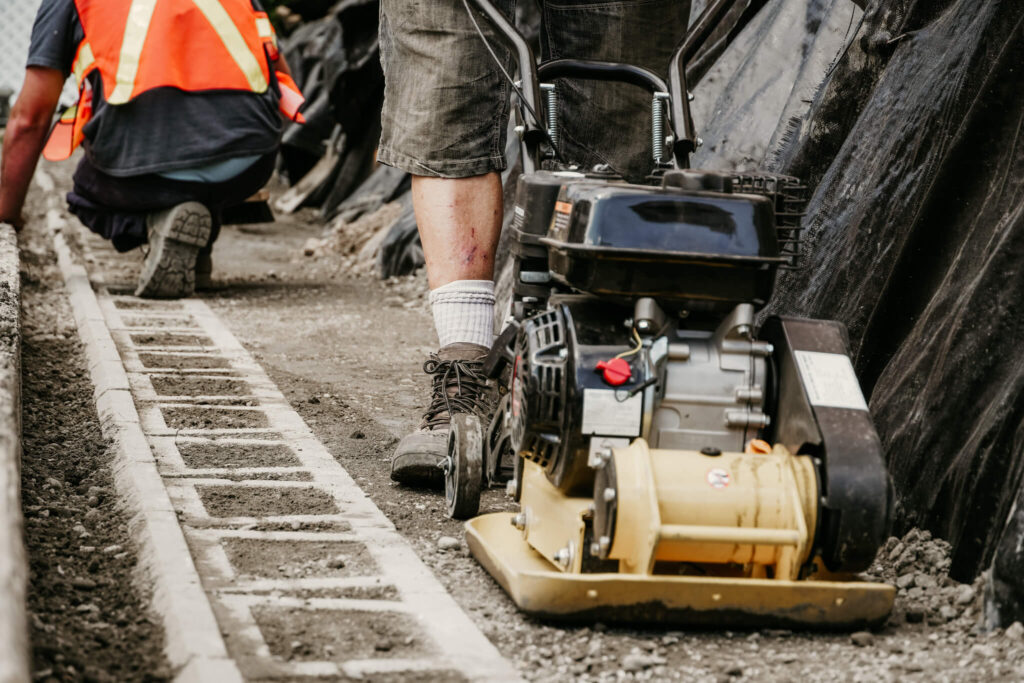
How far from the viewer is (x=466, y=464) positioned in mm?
2297

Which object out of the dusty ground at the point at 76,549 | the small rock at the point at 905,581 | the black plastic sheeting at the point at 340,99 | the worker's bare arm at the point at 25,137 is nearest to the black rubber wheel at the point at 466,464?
the dusty ground at the point at 76,549

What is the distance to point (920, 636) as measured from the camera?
185 cm

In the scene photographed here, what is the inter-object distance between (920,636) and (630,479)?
1.70 ft

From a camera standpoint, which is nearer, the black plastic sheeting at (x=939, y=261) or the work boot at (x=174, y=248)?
the black plastic sheeting at (x=939, y=261)

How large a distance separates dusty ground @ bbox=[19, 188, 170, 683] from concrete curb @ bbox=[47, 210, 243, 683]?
0.03m

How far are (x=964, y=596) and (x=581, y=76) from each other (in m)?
1.14

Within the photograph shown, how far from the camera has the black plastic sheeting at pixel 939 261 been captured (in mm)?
2025

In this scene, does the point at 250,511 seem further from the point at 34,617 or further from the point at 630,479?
the point at 630,479

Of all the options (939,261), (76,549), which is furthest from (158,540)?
(939,261)

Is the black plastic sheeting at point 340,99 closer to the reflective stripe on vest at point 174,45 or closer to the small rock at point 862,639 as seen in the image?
the reflective stripe on vest at point 174,45

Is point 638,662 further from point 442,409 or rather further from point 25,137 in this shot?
point 25,137

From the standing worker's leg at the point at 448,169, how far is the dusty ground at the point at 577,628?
235 millimetres

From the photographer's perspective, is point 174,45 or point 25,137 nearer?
point 25,137

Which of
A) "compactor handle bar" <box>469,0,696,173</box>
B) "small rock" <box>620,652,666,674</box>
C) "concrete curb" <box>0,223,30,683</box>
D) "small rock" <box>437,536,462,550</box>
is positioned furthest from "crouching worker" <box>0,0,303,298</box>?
"small rock" <box>620,652,666,674</box>
